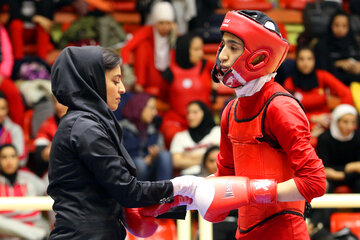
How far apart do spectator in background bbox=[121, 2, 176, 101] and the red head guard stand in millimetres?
4118

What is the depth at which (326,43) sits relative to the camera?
25.0ft

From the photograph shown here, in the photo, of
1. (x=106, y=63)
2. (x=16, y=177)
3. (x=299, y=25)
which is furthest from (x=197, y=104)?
(x=106, y=63)

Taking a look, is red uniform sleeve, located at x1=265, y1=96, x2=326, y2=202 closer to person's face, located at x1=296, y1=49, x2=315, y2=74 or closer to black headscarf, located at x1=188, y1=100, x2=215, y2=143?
black headscarf, located at x1=188, y1=100, x2=215, y2=143

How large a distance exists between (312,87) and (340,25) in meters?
0.93

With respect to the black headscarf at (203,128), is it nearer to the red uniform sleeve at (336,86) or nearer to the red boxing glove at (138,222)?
the red uniform sleeve at (336,86)

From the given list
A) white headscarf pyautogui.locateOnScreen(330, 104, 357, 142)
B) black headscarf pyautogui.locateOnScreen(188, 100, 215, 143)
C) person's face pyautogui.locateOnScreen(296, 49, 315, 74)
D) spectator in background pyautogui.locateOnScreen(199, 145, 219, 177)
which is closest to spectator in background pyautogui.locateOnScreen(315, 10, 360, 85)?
person's face pyautogui.locateOnScreen(296, 49, 315, 74)

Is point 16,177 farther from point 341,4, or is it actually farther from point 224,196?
point 341,4

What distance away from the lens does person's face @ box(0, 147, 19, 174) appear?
5.77m

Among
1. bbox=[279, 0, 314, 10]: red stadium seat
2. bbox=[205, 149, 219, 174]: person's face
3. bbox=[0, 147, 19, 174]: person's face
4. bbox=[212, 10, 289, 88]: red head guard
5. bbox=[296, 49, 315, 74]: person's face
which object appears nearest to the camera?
bbox=[212, 10, 289, 88]: red head guard

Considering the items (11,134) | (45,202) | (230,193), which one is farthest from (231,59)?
(11,134)

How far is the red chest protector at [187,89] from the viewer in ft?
23.1

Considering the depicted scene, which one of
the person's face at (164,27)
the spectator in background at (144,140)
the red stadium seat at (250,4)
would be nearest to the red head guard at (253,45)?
the spectator in background at (144,140)

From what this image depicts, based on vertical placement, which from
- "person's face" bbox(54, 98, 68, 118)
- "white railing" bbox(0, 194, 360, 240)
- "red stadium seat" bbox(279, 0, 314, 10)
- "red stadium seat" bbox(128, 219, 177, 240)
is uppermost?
"red stadium seat" bbox(279, 0, 314, 10)

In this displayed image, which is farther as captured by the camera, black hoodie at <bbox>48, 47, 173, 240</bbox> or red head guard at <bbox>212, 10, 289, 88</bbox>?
red head guard at <bbox>212, 10, 289, 88</bbox>
